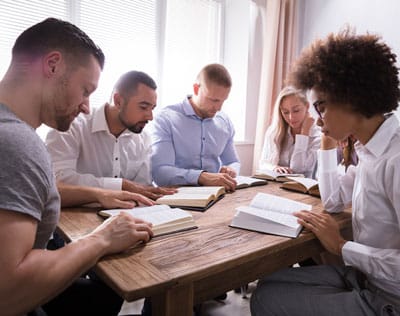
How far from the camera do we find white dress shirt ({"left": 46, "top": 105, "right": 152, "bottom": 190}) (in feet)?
4.70

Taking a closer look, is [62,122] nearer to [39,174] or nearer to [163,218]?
[39,174]

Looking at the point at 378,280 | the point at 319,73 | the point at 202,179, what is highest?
the point at 319,73

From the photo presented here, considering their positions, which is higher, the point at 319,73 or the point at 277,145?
the point at 319,73

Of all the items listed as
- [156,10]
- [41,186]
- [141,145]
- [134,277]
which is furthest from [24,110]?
[156,10]

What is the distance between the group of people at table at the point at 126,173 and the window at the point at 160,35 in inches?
40.2

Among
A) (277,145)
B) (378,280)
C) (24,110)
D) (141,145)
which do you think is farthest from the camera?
(277,145)

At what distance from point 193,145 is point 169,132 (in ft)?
0.58

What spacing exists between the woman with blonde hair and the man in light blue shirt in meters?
0.34

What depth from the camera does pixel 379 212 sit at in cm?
102

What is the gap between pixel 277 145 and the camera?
2.43 m

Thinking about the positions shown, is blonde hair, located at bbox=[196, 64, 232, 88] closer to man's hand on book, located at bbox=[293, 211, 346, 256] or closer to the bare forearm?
man's hand on book, located at bbox=[293, 211, 346, 256]

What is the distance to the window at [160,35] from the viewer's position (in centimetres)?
233

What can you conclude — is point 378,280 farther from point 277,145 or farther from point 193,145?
point 277,145

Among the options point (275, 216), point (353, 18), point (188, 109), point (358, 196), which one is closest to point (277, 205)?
point (275, 216)
